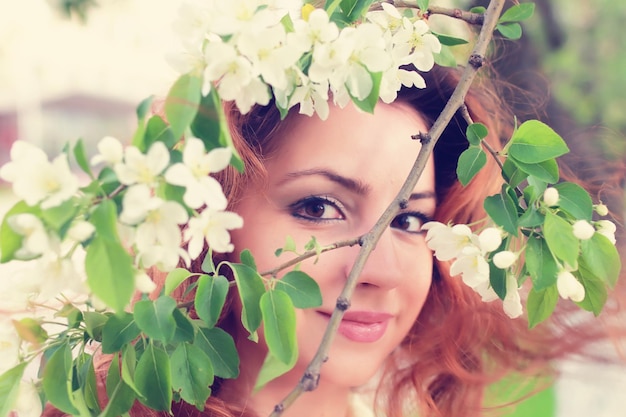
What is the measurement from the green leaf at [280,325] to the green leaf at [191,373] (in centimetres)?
11

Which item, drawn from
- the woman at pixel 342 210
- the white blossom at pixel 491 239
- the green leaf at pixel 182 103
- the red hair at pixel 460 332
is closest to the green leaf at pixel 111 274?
the green leaf at pixel 182 103

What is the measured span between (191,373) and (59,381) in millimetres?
137

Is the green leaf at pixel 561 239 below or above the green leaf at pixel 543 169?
below

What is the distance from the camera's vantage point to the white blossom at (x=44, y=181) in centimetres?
64

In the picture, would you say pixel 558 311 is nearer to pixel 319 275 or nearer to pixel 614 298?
pixel 614 298

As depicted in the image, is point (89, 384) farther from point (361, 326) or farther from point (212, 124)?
point (361, 326)

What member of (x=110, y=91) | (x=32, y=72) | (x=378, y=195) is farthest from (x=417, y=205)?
(x=110, y=91)

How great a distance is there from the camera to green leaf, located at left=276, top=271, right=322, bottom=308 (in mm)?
827

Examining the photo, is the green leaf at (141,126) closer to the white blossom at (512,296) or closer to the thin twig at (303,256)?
the thin twig at (303,256)

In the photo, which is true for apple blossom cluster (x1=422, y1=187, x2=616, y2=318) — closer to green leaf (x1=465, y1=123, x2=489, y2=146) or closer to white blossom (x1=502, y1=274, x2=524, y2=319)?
Answer: white blossom (x1=502, y1=274, x2=524, y2=319)

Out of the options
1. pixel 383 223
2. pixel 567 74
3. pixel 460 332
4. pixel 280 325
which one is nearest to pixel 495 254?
pixel 383 223

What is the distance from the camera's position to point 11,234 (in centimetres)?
67

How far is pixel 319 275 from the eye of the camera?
1133mm

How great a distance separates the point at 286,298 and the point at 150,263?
0.51ft
